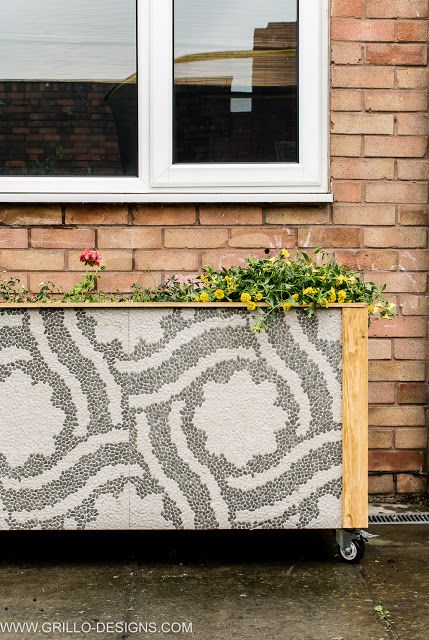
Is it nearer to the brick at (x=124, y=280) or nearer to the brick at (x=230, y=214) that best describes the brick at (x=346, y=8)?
the brick at (x=230, y=214)

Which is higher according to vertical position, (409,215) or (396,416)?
(409,215)

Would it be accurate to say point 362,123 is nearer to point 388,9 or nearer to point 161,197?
point 388,9

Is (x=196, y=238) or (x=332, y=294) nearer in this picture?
(x=332, y=294)

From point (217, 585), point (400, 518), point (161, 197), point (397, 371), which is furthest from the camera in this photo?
point (397, 371)

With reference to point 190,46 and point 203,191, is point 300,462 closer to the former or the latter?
point 203,191

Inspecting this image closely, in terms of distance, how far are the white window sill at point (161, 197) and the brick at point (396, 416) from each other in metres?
1.09

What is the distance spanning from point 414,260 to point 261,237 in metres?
0.77

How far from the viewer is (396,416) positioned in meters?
4.29

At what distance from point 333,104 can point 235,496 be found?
6.69ft

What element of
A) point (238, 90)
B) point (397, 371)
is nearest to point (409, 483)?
point (397, 371)

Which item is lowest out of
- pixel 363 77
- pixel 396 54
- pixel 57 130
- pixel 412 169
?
pixel 412 169

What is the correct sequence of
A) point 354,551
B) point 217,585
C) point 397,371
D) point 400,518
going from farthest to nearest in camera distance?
point 397,371, point 400,518, point 354,551, point 217,585

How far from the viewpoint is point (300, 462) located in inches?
129

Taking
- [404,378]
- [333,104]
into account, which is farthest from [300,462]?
[333,104]
